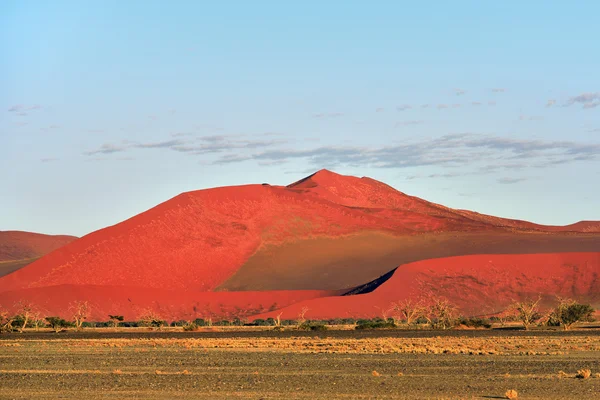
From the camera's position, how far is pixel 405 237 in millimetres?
113625

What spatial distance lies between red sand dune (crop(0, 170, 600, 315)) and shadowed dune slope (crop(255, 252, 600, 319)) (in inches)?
358

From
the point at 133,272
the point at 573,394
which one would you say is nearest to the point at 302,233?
the point at 133,272

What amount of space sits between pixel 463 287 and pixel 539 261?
11.2 meters

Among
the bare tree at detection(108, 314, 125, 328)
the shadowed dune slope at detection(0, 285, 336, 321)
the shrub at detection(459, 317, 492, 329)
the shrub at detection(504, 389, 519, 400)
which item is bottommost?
the shrub at detection(504, 389, 519, 400)

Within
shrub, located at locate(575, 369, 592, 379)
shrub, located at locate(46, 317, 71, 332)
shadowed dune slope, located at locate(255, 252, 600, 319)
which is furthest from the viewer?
shadowed dune slope, located at locate(255, 252, 600, 319)

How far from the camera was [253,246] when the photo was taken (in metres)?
109

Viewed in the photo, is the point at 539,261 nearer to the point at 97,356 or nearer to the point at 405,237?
the point at 405,237

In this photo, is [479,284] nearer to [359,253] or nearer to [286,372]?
[359,253]

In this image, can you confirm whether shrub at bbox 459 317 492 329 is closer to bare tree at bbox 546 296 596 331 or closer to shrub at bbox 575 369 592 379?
bare tree at bbox 546 296 596 331

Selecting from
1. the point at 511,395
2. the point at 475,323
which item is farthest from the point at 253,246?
the point at 511,395

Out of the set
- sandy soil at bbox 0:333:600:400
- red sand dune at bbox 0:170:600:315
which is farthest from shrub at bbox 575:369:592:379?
red sand dune at bbox 0:170:600:315

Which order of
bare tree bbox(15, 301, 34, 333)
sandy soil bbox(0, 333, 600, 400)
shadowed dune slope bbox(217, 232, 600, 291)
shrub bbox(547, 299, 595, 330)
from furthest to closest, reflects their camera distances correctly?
shadowed dune slope bbox(217, 232, 600, 291) < bare tree bbox(15, 301, 34, 333) < shrub bbox(547, 299, 595, 330) < sandy soil bbox(0, 333, 600, 400)

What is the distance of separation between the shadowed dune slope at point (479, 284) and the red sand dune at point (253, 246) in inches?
358

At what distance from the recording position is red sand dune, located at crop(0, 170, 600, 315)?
10006 centimetres
